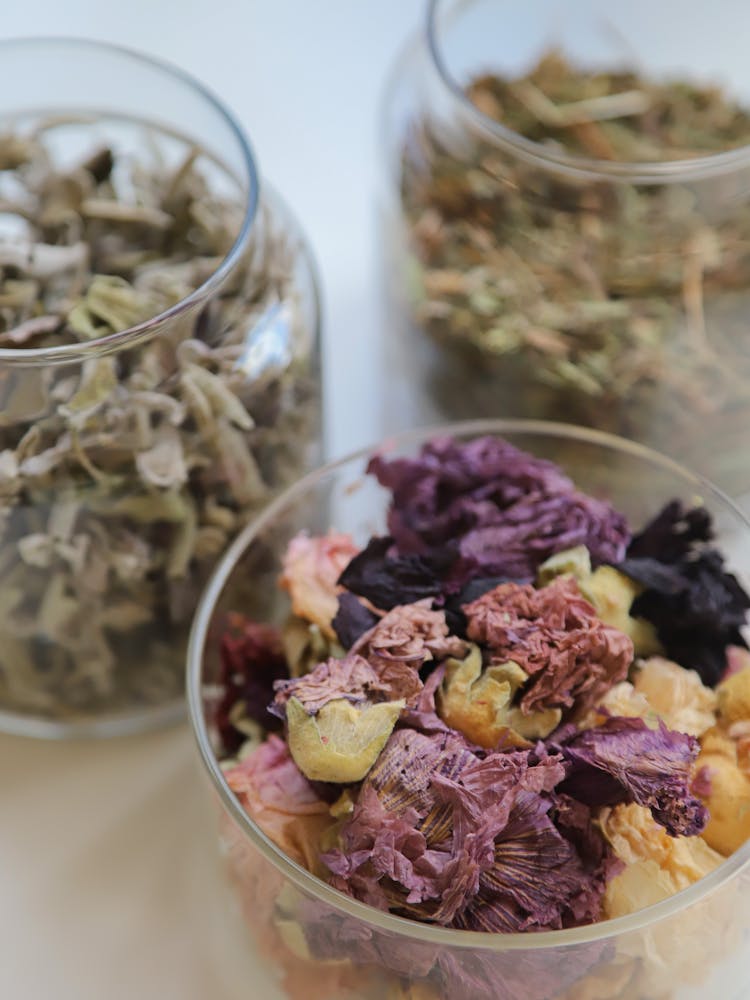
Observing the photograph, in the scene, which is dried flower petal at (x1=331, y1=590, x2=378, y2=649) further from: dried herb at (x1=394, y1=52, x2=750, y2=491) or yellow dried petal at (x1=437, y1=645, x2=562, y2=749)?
dried herb at (x1=394, y1=52, x2=750, y2=491)

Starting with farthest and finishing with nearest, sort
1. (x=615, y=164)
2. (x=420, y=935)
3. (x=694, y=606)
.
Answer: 1. (x=615, y=164)
2. (x=694, y=606)
3. (x=420, y=935)

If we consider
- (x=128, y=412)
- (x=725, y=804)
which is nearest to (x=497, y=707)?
(x=725, y=804)

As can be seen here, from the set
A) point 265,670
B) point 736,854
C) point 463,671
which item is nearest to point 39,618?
point 265,670

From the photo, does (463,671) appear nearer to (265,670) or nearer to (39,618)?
(265,670)

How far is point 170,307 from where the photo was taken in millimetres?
636

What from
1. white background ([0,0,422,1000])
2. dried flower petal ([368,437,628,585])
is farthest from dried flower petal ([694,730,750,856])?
white background ([0,0,422,1000])

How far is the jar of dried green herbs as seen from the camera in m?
0.73

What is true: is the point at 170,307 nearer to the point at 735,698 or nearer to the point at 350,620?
the point at 350,620

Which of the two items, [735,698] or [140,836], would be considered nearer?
[735,698]

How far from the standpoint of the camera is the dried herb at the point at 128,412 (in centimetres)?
61

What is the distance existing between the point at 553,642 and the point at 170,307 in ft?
0.82

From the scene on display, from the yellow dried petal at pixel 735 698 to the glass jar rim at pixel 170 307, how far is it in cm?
29

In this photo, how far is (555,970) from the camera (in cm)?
49

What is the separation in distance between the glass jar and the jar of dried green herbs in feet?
0.34
